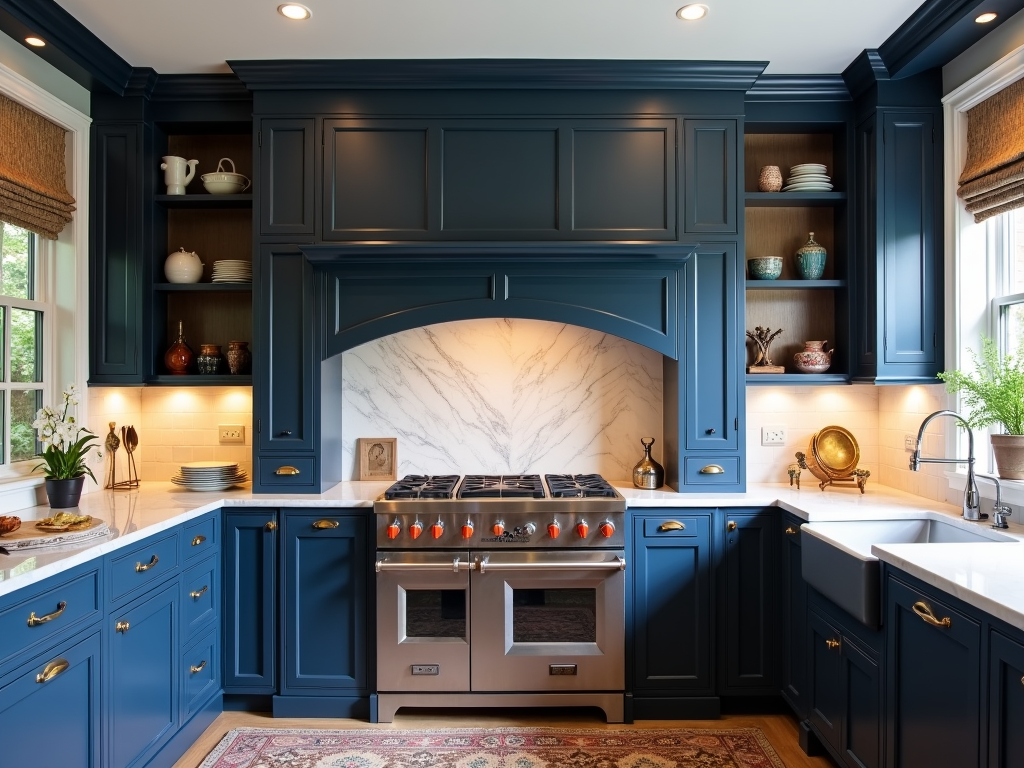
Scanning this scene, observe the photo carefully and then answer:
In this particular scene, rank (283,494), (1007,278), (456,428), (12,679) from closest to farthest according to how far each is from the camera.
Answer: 1. (12,679)
2. (1007,278)
3. (283,494)
4. (456,428)

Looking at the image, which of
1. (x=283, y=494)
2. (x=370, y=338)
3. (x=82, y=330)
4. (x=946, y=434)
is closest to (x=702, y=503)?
(x=946, y=434)

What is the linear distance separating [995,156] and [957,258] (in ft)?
1.40

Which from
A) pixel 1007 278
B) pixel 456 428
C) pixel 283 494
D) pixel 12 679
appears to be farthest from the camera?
pixel 456 428

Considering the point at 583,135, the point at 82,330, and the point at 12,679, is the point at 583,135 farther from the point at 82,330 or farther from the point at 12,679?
the point at 12,679

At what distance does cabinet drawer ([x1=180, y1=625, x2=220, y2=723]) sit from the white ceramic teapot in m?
1.61

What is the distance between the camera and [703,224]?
308 centimetres

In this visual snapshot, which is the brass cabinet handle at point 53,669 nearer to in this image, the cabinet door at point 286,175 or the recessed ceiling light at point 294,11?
the cabinet door at point 286,175

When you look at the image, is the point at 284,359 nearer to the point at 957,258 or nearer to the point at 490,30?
the point at 490,30

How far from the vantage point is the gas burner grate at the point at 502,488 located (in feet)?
9.55

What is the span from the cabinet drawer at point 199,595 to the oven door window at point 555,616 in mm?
1272

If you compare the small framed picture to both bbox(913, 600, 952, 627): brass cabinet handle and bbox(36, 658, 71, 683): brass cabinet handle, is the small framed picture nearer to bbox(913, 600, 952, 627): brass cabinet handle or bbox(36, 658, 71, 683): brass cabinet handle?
bbox(36, 658, 71, 683): brass cabinet handle

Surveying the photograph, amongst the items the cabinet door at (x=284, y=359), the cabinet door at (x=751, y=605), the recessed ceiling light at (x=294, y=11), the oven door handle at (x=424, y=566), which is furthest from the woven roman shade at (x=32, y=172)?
the cabinet door at (x=751, y=605)

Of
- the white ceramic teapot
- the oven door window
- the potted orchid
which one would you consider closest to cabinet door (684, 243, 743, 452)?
the oven door window

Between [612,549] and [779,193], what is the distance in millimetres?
1851
